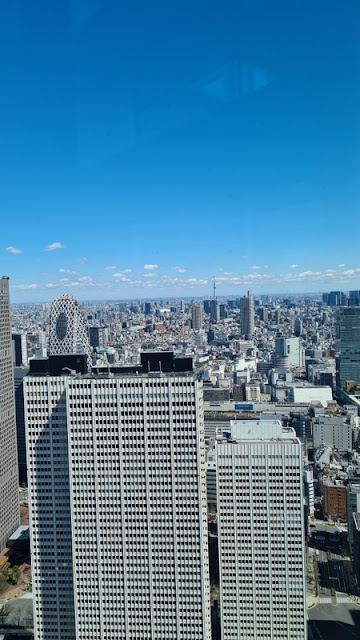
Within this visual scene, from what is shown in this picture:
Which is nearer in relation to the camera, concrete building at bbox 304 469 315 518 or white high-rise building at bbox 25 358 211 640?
white high-rise building at bbox 25 358 211 640

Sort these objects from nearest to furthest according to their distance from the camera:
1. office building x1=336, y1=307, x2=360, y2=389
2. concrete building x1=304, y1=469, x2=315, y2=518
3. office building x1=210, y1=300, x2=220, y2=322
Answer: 1. concrete building x1=304, y1=469, x2=315, y2=518
2. office building x1=336, y1=307, x2=360, y2=389
3. office building x1=210, y1=300, x2=220, y2=322

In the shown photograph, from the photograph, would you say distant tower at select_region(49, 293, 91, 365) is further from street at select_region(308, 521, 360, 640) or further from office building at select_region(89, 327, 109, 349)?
office building at select_region(89, 327, 109, 349)

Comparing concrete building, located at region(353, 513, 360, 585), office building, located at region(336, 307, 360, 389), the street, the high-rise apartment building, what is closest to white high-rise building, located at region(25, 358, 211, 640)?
the street

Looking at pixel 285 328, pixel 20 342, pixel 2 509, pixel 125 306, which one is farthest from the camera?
pixel 285 328

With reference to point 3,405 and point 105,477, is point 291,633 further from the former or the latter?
point 3,405

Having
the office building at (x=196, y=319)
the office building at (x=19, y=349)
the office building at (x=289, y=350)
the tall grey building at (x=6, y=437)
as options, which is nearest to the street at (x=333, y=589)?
the tall grey building at (x=6, y=437)

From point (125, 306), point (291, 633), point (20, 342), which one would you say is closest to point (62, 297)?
point (291, 633)

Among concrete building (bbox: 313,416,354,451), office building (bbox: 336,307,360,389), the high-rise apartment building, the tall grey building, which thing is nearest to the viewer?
the tall grey building
